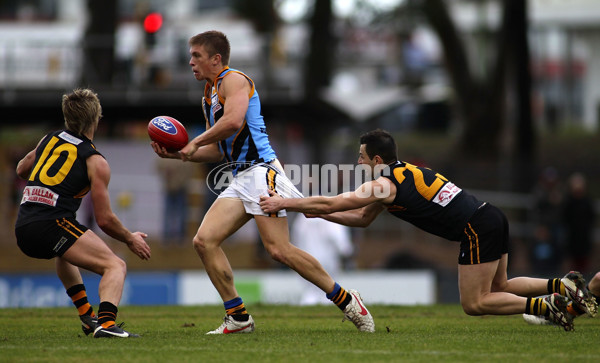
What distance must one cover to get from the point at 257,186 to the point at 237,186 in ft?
0.72

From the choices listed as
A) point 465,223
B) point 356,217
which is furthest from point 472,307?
point 356,217

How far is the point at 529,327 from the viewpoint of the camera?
7.97 metres

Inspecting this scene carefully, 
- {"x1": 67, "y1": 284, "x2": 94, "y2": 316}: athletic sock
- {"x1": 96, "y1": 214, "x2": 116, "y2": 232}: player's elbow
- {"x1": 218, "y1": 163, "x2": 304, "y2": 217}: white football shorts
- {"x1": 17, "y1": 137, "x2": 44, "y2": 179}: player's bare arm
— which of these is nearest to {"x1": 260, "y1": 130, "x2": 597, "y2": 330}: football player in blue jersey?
{"x1": 218, "y1": 163, "x2": 304, "y2": 217}: white football shorts

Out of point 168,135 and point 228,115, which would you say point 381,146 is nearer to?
point 228,115

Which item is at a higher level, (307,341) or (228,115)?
(228,115)

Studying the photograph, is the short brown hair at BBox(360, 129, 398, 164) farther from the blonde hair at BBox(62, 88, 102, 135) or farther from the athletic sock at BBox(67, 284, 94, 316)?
the athletic sock at BBox(67, 284, 94, 316)

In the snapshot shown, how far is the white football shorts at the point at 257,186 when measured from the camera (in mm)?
7449

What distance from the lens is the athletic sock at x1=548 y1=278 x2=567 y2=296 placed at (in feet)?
25.2

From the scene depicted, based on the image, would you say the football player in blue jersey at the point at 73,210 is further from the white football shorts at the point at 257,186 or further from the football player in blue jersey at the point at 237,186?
the white football shorts at the point at 257,186

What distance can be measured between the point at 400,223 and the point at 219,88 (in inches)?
501

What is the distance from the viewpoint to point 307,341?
23.0 ft

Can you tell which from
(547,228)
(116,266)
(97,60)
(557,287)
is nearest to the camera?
(116,266)

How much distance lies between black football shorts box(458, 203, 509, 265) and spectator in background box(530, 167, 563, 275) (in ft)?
32.7

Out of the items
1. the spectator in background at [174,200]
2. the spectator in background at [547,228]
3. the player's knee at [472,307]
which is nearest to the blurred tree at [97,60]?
the spectator in background at [174,200]
